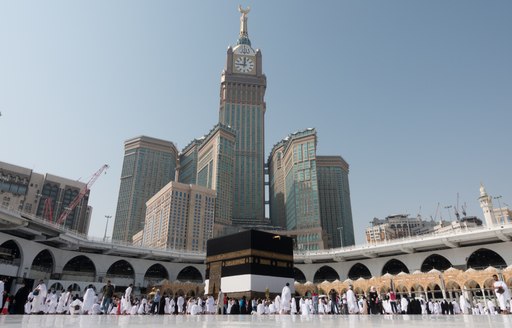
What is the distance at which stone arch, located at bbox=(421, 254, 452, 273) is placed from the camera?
4009 centimetres

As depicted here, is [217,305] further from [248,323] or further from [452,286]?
[452,286]

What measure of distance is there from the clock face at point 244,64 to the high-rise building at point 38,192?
7258 cm

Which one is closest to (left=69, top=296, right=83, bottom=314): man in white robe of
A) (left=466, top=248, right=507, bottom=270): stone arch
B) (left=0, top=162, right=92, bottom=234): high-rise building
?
(left=466, top=248, right=507, bottom=270): stone arch

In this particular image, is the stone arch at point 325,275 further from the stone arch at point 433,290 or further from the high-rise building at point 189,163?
the high-rise building at point 189,163

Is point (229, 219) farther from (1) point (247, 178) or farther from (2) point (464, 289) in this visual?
(2) point (464, 289)

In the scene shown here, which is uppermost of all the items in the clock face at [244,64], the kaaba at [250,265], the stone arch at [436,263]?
the clock face at [244,64]

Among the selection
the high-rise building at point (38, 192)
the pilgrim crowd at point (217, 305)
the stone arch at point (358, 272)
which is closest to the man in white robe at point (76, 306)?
the pilgrim crowd at point (217, 305)

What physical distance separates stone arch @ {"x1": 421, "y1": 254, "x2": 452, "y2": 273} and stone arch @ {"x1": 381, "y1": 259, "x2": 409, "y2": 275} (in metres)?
2.47

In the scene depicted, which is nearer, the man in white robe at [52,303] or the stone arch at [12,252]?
the man in white robe at [52,303]

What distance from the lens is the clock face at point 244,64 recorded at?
137125 mm

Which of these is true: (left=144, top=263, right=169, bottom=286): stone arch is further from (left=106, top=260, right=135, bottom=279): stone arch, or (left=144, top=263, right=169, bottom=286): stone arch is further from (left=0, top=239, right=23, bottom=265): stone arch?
(left=0, top=239, right=23, bottom=265): stone arch

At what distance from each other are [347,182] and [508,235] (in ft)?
332

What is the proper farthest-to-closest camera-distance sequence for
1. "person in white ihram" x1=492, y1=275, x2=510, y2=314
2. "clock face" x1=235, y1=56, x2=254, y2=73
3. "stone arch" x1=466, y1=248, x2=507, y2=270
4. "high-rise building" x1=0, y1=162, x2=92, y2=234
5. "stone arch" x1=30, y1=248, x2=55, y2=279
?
"clock face" x1=235, y1=56, x2=254, y2=73
"high-rise building" x1=0, y1=162, x2=92, y2=234
"stone arch" x1=466, y1=248, x2=507, y2=270
"stone arch" x1=30, y1=248, x2=55, y2=279
"person in white ihram" x1=492, y1=275, x2=510, y2=314

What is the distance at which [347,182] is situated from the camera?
5261 inches
